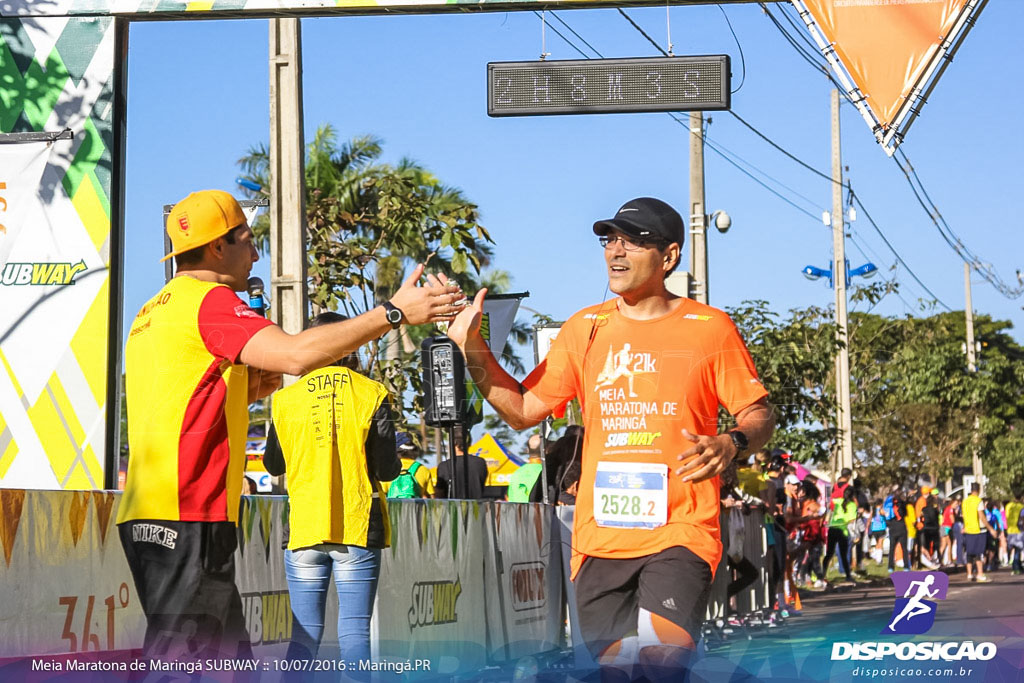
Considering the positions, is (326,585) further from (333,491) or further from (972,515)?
(972,515)

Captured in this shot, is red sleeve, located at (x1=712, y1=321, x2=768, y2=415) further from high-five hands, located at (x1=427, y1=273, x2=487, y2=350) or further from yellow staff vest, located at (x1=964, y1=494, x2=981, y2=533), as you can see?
yellow staff vest, located at (x1=964, y1=494, x2=981, y2=533)

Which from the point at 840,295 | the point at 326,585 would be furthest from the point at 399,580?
the point at 840,295

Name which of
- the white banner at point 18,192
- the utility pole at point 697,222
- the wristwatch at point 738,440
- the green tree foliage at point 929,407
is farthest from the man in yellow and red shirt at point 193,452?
the green tree foliage at point 929,407

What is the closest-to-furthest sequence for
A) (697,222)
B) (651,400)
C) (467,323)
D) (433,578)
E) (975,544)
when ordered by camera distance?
(467,323)
(651,400)
(433,578)
(697,222)
(975,544)

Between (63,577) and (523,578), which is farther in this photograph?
(523,578)

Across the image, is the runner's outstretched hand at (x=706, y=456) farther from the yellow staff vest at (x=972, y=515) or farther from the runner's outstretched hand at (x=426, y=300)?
the yellow staff vest at (x=972, y=515)

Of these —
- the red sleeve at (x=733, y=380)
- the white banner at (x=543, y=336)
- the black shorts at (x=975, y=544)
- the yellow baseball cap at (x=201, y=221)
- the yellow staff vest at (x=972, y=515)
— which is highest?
the white banner at (x=543, y=336)

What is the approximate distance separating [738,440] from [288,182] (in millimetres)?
6810

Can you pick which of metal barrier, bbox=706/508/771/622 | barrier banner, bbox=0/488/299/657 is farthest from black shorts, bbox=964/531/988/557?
barrier banner, bbox=0/488/299/657

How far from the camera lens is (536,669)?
17.6 ft

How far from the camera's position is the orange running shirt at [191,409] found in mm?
3914

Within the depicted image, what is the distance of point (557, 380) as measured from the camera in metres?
4.59

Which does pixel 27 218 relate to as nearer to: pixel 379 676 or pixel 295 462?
pixel 295 462

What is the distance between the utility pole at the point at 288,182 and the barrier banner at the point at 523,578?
2.20 m
